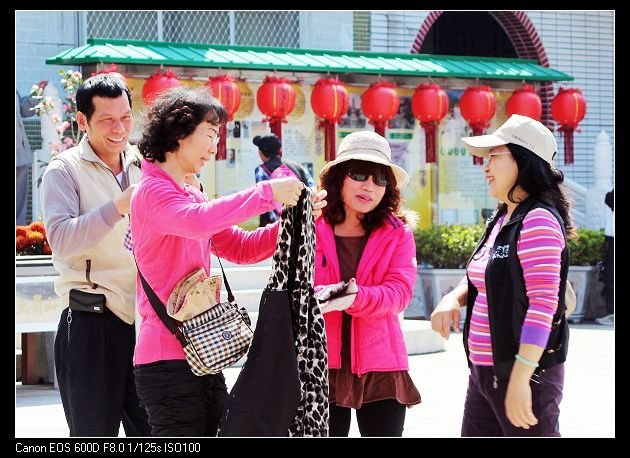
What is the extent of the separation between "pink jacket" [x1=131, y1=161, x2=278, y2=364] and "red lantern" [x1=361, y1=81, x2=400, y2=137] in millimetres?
10196

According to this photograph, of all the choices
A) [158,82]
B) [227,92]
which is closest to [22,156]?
[158,82]

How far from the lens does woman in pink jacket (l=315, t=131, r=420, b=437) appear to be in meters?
4.10

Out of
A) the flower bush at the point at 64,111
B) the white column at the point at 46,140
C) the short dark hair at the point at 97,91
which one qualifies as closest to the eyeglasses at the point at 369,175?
the short dark hair at the point at 97,91

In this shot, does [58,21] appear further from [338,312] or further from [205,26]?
[338,312]

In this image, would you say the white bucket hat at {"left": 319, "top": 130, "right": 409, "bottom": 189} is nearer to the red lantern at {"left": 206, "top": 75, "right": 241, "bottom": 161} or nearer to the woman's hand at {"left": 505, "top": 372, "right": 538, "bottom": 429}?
the woman's hand at {"left": 505, "top": 372, "right": 538, "bottom": 429}

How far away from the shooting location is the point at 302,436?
3.70 meters

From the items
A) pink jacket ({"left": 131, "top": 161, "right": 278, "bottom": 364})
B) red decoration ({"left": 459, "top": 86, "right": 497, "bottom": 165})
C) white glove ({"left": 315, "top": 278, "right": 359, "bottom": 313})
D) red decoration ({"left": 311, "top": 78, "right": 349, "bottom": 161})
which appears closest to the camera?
pink jacket ({"left": 131, "top": 161, "right": 278, "bottom": 364})

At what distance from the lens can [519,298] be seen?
3.63 meters

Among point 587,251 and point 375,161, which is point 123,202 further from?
point 587,251

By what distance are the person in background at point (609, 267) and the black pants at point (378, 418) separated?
9.19 metres

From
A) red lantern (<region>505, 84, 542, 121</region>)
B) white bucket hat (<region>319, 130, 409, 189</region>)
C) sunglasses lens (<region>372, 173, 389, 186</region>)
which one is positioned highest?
red lantern (<region>505, 84, 542, 121</region>)

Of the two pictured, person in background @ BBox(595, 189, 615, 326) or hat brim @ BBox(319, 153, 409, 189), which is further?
person in background @ BBox(595, 189, 615, 326)

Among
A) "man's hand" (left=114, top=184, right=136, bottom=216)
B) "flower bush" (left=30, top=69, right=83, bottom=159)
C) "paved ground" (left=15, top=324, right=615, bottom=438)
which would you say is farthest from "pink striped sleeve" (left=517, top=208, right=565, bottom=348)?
"flower bush" (left=30, top=69, right=83, bottom=159)

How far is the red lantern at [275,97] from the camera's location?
13.0 metres
